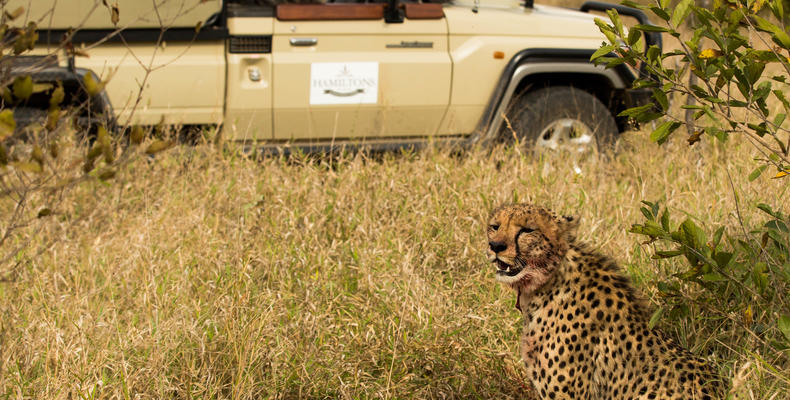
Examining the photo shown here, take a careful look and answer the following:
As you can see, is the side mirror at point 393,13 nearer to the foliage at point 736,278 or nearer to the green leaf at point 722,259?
the foliage at point 736,278

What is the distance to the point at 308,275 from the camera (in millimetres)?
4242

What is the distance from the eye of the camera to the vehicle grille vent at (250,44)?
5551 millimetres

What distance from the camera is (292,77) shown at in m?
5.68

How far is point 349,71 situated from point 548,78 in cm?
155

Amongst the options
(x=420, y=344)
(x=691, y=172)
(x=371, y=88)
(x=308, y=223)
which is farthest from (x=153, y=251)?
(x=691, y=172)

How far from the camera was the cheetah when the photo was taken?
283 cm

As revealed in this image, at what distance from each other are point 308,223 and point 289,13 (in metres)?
1.64

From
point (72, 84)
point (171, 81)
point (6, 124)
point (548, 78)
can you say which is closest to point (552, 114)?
point (548, 78)

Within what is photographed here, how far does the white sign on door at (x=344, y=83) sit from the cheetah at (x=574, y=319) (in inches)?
112

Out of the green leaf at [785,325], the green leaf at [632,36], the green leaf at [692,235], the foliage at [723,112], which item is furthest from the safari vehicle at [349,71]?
the green leaf at [785,325]

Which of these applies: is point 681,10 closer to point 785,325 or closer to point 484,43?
point 785,325

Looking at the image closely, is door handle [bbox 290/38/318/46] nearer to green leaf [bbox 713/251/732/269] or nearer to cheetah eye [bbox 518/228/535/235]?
cheetah eye [bbox 518/228/535/235]

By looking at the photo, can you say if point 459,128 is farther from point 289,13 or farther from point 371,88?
point 289,13

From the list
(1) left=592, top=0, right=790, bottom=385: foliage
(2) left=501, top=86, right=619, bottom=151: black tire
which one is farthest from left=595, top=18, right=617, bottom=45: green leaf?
(2) left=501, top=86, right=619, bottom=151: black tire
